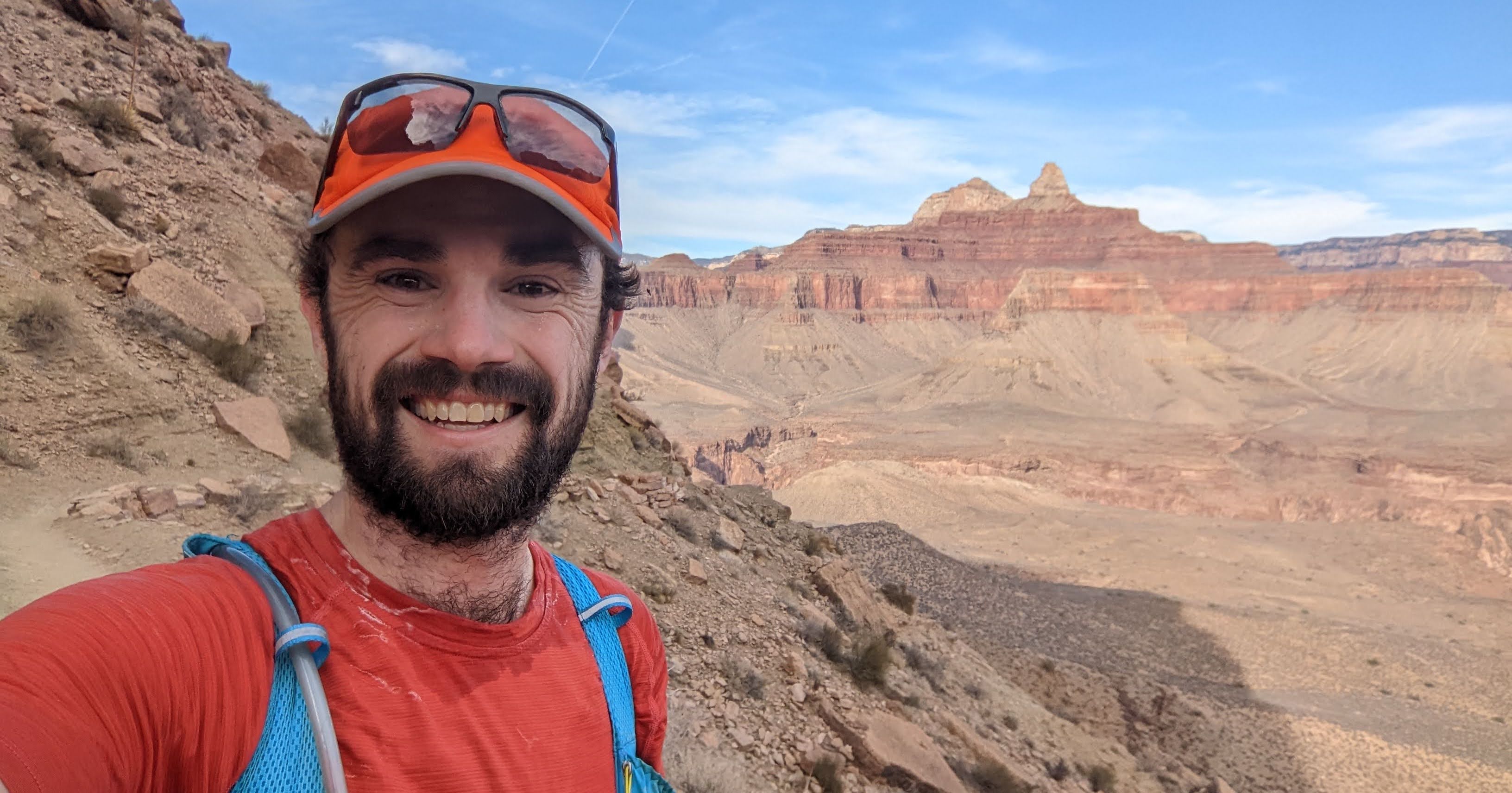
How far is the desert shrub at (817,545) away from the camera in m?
11.4

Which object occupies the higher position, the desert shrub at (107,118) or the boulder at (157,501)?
the desert shrub at (107,118)

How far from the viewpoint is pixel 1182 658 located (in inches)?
755

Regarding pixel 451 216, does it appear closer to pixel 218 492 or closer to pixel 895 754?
pixel 218 492

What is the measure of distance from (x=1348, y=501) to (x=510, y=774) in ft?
168

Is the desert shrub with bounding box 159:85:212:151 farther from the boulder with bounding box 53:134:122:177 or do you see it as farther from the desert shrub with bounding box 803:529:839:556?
the desert shrub with bounding box 803:529:839:556

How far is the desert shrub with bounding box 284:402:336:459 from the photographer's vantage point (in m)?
8.13

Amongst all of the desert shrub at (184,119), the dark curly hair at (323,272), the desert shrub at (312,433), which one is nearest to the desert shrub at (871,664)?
the desert shrub at (312,433)

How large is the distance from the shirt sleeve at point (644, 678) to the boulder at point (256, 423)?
6.95 meters

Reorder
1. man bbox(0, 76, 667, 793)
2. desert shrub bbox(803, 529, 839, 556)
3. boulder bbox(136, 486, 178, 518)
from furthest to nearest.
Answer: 1. desert shrub bbox(803, 529, 839, 556)
2. boulder bbox(136, 486, 178, 518)
3. man bbox(0, 76, 667, 793)

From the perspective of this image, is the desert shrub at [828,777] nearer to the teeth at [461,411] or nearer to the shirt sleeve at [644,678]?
the shirt sleeve at [644,678]

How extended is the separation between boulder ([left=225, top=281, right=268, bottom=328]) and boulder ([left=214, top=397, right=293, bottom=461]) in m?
1.61

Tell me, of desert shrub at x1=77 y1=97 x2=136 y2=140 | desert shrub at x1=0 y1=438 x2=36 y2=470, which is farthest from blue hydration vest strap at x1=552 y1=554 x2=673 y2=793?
desert shrub at x1=77 y1=97 x2=136 y2=140

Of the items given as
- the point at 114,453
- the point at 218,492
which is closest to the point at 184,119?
the point at 114,453

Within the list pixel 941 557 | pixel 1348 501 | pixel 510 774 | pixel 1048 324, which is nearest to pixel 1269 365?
pixel 1048 324
